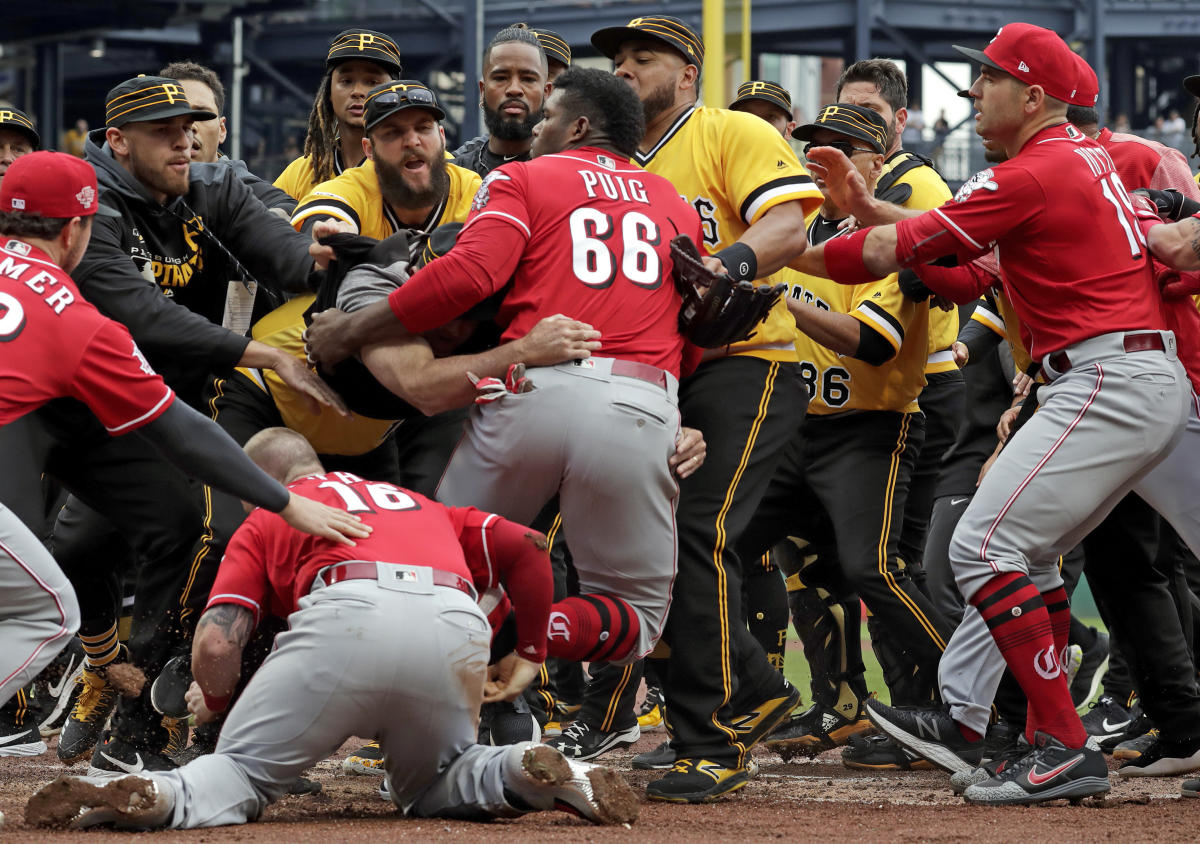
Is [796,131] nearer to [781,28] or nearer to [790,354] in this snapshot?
[790,354]

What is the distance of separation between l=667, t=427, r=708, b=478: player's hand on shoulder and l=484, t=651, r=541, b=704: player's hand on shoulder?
729 mm

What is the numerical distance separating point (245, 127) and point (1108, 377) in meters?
24.3

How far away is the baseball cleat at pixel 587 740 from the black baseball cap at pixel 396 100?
2.32 meters

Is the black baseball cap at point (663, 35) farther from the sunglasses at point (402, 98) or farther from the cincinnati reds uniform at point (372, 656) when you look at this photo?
the cincinnati reds uniform at point (372, 656)

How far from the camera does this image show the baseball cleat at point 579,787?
A: 3982 millimetres

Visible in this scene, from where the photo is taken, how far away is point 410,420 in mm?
5746

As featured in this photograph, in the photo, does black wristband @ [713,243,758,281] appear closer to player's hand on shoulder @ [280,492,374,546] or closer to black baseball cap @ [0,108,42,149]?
player's hand on shoulder @ [280,492,374,546]

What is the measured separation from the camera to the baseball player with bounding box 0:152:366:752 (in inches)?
163

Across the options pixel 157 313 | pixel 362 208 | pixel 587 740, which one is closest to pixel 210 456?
pixel 157 313

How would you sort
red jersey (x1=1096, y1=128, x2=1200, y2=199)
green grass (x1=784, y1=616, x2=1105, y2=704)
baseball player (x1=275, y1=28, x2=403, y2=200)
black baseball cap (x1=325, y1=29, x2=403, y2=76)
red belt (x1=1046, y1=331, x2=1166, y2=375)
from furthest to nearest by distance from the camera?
green grass (x1=784, y1=616, x2=1105, y2=704), black baseball cap (x1=325, y1=29, x2=403, y2=76), baseball player (x1=275, y1=28, x2=403, y2=200), red jersey (x1=1096, y1=128, x2=1200, y2=199), red belt (x1=1046, y1=331, x2=1166, y2=375)

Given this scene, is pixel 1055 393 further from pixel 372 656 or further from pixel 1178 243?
pixel 372 656

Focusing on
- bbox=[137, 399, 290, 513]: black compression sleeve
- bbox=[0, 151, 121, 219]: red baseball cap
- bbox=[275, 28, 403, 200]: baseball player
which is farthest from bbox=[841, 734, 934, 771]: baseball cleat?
bbox=[0, 151, 121, 219]: red baseball cap

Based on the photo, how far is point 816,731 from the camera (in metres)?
→ 6.21

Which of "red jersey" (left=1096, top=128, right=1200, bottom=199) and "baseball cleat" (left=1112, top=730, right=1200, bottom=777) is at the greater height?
"red jersey" (left=1096, top=128, right=1200, bottom=199)
